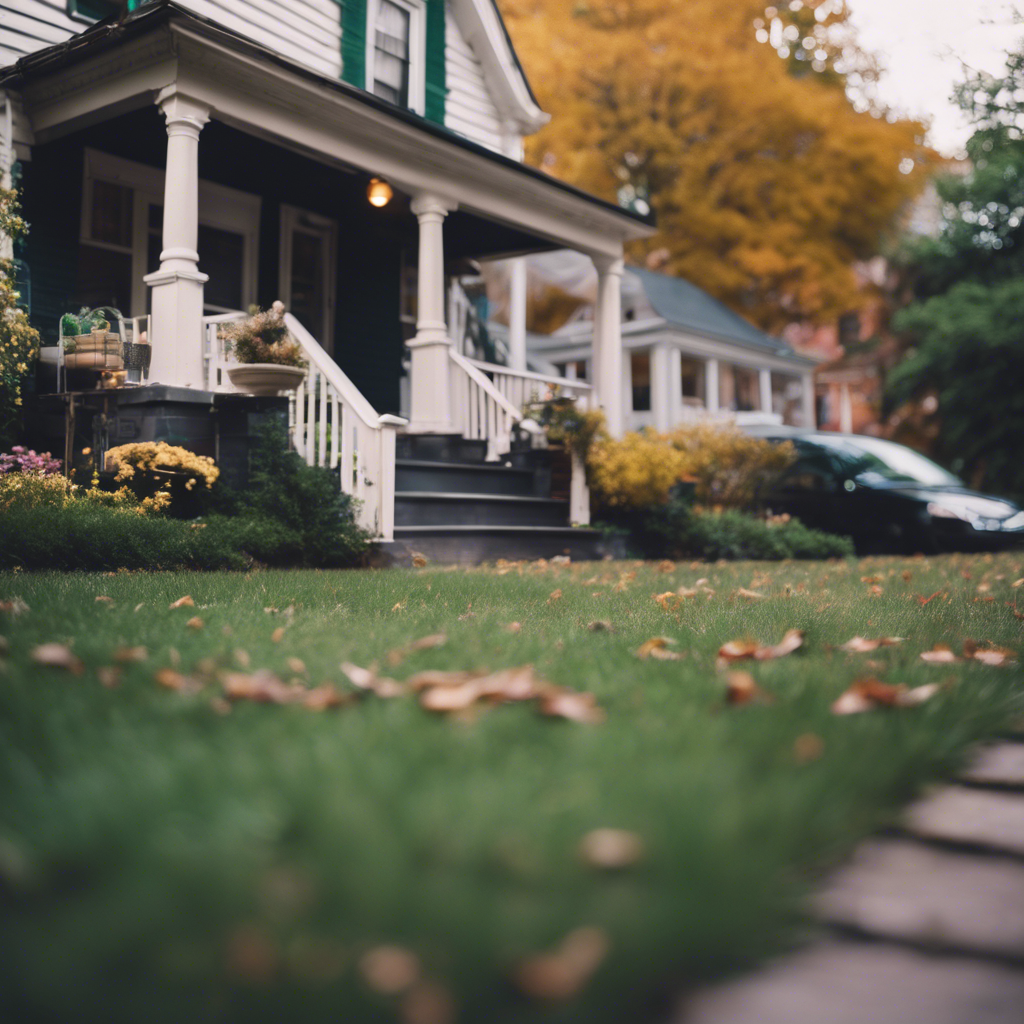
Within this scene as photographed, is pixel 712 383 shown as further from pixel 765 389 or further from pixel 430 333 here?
pixel 430 333

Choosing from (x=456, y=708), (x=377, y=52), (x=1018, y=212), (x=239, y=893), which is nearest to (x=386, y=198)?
(x=377, y=52)

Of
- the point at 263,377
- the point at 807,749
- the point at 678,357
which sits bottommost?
the point at 807,749

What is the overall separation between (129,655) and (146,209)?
811 cm

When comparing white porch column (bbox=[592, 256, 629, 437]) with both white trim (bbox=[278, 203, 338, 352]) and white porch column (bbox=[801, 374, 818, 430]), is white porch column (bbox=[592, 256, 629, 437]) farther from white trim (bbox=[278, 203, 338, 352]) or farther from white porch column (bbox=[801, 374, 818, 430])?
white porch column (bbox=[801, 374, 818, 430])

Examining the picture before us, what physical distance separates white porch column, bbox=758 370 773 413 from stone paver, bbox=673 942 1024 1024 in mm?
19378

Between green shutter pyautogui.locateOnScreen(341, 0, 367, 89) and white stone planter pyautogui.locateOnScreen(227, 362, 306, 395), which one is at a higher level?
green shutter pyautogui.locateOnScreen(341, 0, 367, 89)

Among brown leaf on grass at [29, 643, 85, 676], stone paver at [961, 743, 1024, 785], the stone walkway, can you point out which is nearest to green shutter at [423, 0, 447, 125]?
brown leaf on grass at [29, 643, 85, 676]

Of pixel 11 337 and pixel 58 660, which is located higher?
pixel 11 337

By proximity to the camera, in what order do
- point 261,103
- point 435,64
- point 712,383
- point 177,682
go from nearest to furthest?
point 177,682 → point 261,103 → point 435,64 → point 712,383

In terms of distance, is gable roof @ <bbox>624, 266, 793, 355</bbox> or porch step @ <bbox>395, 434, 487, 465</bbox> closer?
porch step @ <bbox>395, 434, 487, 465</bbox>

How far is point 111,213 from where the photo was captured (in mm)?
9164

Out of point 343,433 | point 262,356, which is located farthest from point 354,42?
point 343,433

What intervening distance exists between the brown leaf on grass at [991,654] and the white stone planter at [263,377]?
533 centimetres

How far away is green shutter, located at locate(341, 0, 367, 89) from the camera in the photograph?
10.6 metres
